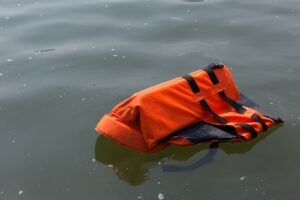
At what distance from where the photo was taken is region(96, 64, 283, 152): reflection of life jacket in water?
12.9 ft

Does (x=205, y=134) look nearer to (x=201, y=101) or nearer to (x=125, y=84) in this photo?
(x=201, y=101)

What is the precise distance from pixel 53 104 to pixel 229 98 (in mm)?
1949

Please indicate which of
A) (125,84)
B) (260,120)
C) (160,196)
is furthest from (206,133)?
(125,84)

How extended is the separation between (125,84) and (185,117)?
1380 millimetres

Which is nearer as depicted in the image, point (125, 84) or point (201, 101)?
point (201, 101)

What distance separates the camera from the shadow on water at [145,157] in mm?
3916

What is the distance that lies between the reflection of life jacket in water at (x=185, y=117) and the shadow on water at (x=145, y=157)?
0.30 feet

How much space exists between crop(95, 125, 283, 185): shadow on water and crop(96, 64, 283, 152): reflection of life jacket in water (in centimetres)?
9

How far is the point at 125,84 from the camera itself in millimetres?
5312

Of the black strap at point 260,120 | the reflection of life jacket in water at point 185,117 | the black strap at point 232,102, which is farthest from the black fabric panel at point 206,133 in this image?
the black strap at point 232,102

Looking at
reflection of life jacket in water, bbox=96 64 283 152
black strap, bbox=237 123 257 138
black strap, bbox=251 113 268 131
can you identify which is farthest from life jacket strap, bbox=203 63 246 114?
black strap, bbox=237 123 257 138

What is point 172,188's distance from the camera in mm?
3711

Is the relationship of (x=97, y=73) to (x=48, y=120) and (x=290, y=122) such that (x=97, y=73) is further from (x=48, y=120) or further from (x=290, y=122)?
(x=290, y=122)

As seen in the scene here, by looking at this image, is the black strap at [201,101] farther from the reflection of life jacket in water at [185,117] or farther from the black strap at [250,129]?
the black strap at [250,129]
